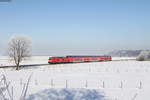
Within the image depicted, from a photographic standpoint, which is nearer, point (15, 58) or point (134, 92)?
point (134, 92)

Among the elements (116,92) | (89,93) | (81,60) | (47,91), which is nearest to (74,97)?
(89,93)

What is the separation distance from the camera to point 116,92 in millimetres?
18219

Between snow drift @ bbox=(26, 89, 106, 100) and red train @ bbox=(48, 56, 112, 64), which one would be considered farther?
red train @ bbox=(48, 56, 112, 64)

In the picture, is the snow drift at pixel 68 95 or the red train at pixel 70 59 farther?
the red train at pixel 70 59

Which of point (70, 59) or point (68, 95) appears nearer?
point (68, 95)

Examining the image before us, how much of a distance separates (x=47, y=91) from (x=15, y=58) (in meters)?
33.0

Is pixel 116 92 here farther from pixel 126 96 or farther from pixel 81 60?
pixel 81 60

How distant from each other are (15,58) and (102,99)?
37.3 metres

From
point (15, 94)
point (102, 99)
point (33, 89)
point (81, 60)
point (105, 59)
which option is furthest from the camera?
point (105, 59)

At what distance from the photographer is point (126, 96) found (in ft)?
55.4

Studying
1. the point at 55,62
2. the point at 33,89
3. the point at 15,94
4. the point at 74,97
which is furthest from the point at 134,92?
the point at 55,62

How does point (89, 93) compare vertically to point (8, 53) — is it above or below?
below

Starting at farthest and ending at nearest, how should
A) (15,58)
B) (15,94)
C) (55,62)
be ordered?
(55,62) < (15,58) < (15,94)

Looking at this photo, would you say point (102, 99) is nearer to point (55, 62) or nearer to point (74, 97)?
point (74, 97)
